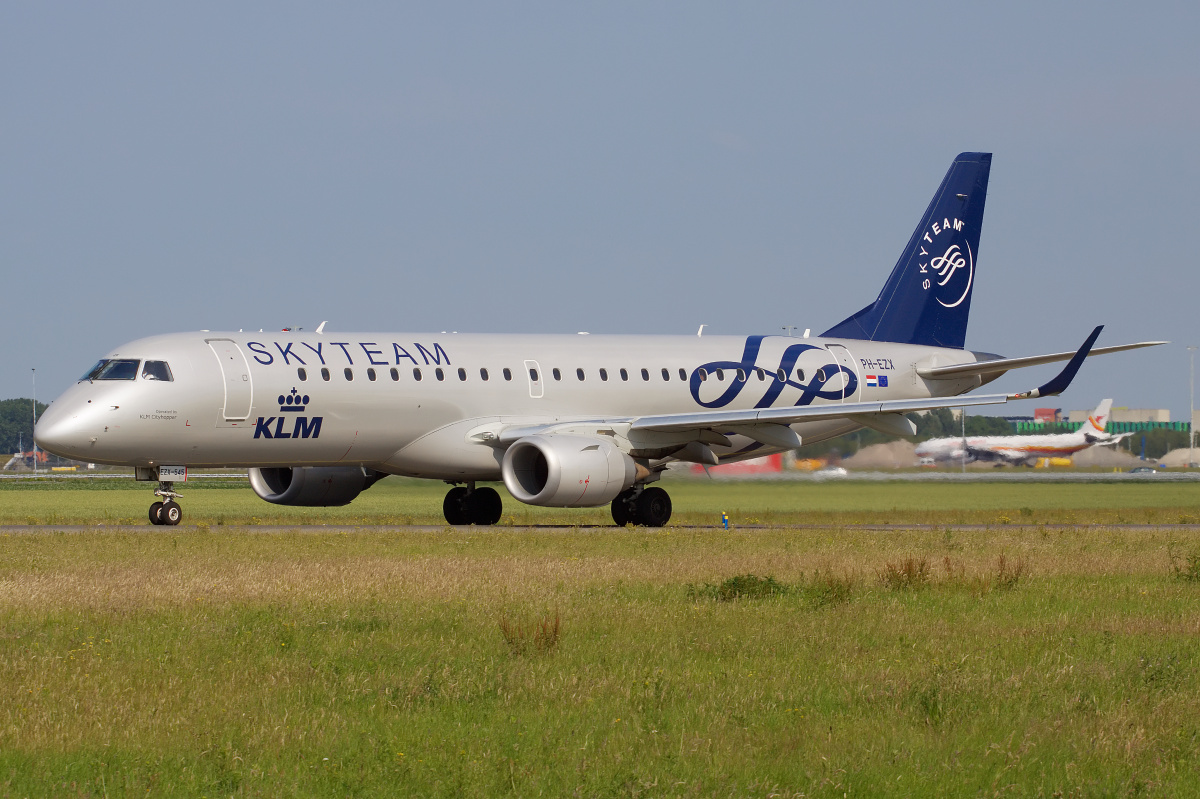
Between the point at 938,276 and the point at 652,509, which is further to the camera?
the point at 938,276

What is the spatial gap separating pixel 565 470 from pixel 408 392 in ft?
11.6

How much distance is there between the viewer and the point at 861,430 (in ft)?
123

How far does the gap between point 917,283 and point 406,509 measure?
46.3 ft

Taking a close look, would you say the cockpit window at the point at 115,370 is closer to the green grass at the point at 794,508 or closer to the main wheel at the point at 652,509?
the green grass at the point at 794,508

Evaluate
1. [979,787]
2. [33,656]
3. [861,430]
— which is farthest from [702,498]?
[979,787]

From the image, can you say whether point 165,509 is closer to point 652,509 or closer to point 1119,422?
point 652,509

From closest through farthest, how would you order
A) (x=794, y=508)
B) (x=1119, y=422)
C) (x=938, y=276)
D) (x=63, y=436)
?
1. (x=63, y=436)
2. (x=794, y=508)
3. (x=938, y=276)
4. (x=1119, y=422)

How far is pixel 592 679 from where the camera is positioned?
10688mm

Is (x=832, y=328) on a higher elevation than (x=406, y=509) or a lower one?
higher

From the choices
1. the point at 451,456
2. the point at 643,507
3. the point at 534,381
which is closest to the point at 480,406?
the point at 451,456

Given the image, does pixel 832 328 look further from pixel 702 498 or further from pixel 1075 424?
pixel 1075 424

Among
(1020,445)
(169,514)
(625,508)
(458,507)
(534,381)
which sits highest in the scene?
(534,381)

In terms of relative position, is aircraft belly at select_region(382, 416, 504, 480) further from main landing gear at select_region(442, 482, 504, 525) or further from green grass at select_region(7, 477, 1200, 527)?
green grass at select_region(7, 477, 1200, 527)

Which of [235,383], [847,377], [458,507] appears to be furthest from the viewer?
[847,377]
